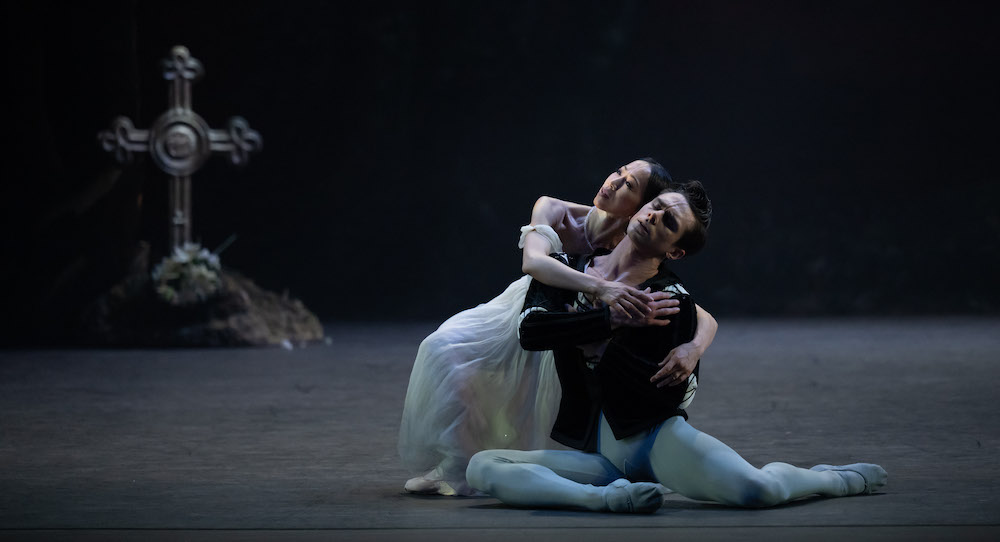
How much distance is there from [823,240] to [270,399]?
6.05 metres

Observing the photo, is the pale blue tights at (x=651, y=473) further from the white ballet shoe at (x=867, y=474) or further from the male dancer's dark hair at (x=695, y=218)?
the male dancer's dark hair at (x=695, y=218)

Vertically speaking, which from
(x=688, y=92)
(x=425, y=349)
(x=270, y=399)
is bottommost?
(x=270, y=399)

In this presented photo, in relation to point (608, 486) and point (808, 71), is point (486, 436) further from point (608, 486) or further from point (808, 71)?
point (808, 71)

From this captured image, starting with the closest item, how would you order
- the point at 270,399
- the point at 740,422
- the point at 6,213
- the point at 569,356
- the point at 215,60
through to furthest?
1. the point at 569,356
2. the point at 740,422
3. the point at 270,399
4. the point at 6,213
5. the point at 215,60

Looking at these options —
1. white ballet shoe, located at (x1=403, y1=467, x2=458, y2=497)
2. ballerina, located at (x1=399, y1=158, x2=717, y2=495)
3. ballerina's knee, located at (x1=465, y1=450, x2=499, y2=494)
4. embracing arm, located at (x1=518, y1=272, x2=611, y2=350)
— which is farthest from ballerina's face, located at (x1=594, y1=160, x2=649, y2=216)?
white ballet shoe, located at (x1=403, y1=467, x2=458, y2=497)

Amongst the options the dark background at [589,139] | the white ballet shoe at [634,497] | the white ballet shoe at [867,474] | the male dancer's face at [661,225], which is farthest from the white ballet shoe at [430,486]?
the dark background at [589,139]

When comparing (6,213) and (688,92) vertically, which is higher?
(688,92)

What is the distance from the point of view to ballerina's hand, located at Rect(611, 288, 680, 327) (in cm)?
235

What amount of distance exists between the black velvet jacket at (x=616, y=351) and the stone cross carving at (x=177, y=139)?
5.28m

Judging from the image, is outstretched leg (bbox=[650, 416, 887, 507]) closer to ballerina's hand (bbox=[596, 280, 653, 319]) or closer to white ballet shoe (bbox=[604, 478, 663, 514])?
white ballet shoe (bbox=[604, 478, 663, 514])

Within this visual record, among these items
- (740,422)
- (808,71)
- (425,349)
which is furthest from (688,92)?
(425,349)

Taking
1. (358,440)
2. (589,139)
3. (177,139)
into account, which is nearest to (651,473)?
(358,440)

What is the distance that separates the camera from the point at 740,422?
386cm

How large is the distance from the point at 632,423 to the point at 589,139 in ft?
23.6
